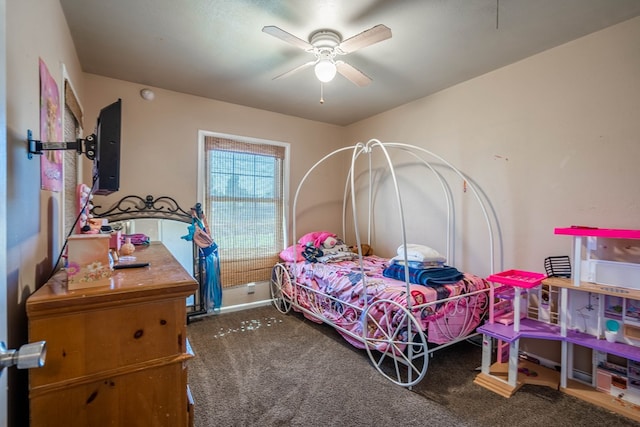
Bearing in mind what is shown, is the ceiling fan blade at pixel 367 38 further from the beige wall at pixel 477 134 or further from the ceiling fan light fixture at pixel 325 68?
the beige wall at pixel 477 134

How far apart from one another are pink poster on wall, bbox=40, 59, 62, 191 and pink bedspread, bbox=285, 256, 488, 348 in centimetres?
184

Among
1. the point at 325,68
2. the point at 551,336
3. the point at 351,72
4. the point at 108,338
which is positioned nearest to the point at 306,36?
the point at 325,68

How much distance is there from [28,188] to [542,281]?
295 centimetres

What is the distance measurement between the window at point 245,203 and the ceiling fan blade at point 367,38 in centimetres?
199

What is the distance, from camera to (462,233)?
117 inches

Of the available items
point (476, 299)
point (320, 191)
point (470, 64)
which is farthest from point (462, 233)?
point (320, 191)

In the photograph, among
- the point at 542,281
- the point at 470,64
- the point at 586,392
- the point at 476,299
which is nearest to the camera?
the point at 586,392

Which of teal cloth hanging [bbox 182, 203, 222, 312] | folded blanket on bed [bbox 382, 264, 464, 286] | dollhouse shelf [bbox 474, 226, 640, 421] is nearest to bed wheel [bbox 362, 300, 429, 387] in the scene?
folded blanket on bed [bbox 382, 264, 464, 286]

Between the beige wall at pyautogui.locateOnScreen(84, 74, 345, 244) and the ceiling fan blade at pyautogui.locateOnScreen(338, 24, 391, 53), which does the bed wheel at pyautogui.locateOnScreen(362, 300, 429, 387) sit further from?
the beige wall at pyautogui.locateOnScreen(84, 74, 345, 244)

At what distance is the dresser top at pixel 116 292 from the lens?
82cm

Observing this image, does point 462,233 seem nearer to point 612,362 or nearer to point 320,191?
point 612,362

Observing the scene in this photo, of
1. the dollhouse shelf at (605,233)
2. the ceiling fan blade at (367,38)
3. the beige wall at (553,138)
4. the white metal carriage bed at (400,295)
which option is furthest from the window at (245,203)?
the dollhouse shelf at (605,233)

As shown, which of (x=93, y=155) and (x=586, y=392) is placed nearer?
(x=93, y=155)

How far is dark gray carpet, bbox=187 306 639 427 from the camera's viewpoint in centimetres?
175
